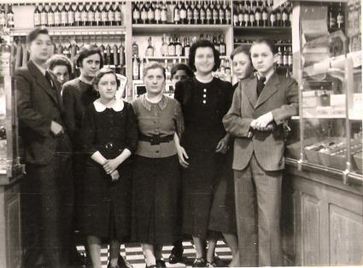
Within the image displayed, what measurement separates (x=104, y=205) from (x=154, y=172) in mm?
288

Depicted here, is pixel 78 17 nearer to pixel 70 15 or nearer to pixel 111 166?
pixel 70 15

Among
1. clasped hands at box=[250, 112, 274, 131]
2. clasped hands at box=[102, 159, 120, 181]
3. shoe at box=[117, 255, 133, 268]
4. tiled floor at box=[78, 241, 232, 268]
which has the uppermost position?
clasped hands at box=[250, 112, 274, 131]

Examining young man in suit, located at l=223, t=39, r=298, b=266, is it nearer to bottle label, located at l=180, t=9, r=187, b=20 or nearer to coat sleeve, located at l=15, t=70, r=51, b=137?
coat sleeve, located at l=15, t=70, r=51, b=137

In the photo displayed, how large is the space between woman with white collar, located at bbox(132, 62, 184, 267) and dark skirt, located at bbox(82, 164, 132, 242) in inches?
2.5

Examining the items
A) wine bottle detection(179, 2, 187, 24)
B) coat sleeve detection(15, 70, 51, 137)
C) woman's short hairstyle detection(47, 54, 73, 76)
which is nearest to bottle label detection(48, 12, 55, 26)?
A: wine bottle detection(179, 2, 187, 24)

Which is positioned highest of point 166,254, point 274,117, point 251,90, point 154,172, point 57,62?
point 57,62

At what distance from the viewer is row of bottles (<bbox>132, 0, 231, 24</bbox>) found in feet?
14.7

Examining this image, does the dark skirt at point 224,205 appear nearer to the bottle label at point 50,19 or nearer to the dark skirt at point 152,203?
the dark skirt at point 152,203

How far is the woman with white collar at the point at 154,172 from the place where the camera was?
98.5 inches

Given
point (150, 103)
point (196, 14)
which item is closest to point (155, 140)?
point (150, 103)

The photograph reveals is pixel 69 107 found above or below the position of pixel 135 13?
below

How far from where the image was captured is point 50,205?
2412 millimetres

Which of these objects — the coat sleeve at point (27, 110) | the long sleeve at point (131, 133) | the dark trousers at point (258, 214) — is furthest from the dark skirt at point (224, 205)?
the coat sleeve at point (27, 110)

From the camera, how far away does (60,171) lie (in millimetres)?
2500
